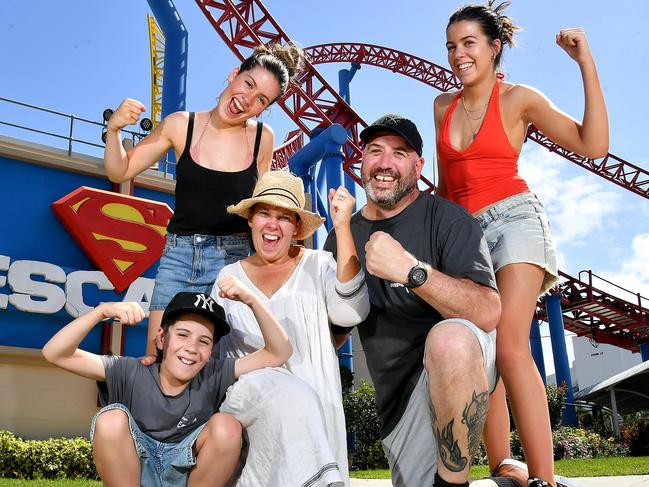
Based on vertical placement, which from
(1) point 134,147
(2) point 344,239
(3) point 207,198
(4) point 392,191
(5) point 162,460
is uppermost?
(1) point 134,147

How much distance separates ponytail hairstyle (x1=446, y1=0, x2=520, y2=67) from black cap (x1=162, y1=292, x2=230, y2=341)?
5.69 ft

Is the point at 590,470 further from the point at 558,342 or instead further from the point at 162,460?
the point at 558,342

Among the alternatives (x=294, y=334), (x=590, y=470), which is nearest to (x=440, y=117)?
(x=294, y=334)

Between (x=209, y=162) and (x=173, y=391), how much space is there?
47.1 inches

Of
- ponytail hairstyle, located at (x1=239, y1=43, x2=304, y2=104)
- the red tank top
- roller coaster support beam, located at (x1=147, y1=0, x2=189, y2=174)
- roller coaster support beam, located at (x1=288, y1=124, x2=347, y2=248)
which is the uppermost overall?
roller coaster support beam, located at (x1=147, y1=0, x2=189, y2=174)

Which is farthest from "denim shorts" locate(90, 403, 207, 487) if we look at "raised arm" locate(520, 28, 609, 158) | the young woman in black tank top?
"raised arm" locate(520, 28, 609, 158)

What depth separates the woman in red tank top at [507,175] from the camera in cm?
256

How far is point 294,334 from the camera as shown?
2.46 m

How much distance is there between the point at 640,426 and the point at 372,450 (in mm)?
6674

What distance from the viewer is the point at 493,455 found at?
2.68 m

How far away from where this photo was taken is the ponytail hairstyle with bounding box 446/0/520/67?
Answer: 2.94 metres

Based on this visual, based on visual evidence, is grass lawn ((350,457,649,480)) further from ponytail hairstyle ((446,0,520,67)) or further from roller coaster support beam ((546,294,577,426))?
roller coaster support beam ((546,294,577,426))

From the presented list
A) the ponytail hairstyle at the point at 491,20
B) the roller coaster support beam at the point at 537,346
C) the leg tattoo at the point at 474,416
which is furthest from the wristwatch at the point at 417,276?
the roller coaster support beam at the point at 537,346

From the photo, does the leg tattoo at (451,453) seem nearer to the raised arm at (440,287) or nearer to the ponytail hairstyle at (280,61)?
the raised arm at (440,287)
